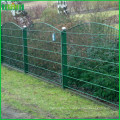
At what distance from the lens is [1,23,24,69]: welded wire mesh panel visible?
426 inches

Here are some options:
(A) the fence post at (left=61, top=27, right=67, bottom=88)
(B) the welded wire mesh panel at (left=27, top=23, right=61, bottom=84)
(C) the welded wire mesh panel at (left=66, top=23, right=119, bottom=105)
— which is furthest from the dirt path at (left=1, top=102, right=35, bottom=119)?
(B) the welded wire mesh panel at (left=27, top=23, right=61, bottom=84)

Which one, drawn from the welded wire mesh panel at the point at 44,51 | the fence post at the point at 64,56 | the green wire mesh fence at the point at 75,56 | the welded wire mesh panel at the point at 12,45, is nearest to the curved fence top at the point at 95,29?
the green wire mesh fence at the point at 75,56

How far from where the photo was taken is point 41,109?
696cm

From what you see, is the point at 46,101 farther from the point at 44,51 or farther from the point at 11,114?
the point at 44,51

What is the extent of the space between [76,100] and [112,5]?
822cm

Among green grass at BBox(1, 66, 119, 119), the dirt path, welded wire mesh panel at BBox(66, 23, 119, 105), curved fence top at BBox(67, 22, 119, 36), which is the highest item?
curved fence top at BBox(67, 22, 119, 36)

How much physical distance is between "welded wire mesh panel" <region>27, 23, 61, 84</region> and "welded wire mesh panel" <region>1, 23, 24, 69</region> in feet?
2.13

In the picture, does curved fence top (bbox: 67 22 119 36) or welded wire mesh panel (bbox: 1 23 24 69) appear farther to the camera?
welded wire mesh panel (bbox: 1 23 24 69)

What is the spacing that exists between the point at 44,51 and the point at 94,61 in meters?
2.36

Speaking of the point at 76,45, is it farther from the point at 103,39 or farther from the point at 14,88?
the point at 14,88

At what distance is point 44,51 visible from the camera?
30.9 ft

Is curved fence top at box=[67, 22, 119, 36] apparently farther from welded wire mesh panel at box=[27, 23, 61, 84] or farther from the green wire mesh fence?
welded wire mesh panel at box=[27, 23, 61, 84]

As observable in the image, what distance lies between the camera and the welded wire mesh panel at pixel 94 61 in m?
6.96

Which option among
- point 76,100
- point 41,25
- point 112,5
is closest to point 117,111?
point 76,100
